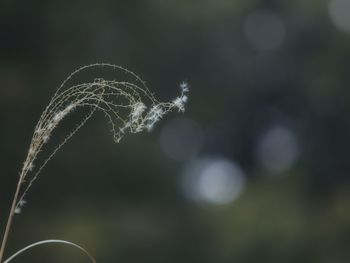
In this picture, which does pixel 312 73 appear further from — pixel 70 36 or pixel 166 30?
pixel 70 36

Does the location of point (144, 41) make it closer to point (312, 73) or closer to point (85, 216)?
point (85, 216)

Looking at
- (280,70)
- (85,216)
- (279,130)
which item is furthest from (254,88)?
(85,216)

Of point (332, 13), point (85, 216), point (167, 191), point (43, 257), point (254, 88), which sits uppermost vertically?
point (332, 13)

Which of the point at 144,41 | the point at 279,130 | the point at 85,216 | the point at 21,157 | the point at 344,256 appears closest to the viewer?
the point at 21,157

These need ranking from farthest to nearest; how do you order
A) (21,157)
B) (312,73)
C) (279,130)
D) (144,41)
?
(279,130) < (312,73) < (144,41) < (21,157)

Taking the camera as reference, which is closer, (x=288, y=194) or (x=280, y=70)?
(x=288, y=194)

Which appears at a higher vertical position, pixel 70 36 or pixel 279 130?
pixel 279 130
